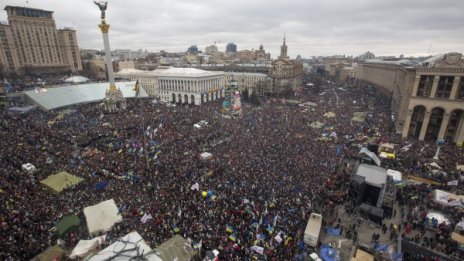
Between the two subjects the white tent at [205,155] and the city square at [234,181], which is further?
A: the white tent at [205,155]

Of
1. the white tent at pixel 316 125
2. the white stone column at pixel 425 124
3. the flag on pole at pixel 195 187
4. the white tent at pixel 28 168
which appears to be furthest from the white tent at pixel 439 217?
the white tent at pixel 28 168

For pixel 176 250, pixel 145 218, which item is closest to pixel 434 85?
pixel 176 250

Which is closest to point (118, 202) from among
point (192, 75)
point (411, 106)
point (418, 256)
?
point (418, 256)

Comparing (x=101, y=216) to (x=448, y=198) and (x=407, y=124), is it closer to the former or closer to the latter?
(x=448, y=198)

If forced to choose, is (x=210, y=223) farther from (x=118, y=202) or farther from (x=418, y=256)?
(x=418, y=256)

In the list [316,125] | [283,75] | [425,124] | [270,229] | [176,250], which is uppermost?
[283,75]

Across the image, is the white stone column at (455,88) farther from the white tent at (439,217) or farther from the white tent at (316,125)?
the white tent at (439,217)
